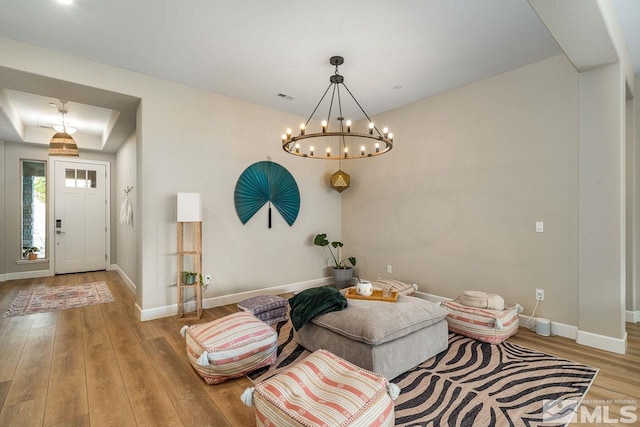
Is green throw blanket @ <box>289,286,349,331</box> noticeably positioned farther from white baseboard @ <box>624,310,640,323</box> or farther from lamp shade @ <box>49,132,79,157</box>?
lamp shade @ <box>49,132,79,157</box>

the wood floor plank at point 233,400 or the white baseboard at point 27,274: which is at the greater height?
the white baseboard at point 27,274

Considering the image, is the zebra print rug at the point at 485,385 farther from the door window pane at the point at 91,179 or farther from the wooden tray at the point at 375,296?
the door window pane at the point at 91,179

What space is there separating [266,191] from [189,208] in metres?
1.32

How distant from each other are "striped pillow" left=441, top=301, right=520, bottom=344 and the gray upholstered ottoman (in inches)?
17.7

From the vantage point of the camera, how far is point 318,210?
17.6 ft

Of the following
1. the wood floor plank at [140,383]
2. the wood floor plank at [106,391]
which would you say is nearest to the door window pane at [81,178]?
the wood floor plank at [140,383]

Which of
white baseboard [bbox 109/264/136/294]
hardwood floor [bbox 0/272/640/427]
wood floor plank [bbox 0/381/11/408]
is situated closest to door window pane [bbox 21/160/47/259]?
white baseboard [bbox 109/264/136/294]

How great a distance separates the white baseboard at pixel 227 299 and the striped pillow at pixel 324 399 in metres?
2.64

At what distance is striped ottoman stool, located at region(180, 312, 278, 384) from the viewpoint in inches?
88.0

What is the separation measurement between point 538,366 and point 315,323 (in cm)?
189

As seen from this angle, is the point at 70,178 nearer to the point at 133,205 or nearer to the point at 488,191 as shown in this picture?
the point at 133,205

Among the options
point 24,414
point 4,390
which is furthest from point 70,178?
point 24,414

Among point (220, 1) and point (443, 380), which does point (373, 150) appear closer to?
point (220, 1)

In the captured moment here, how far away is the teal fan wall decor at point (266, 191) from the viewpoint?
443cm
